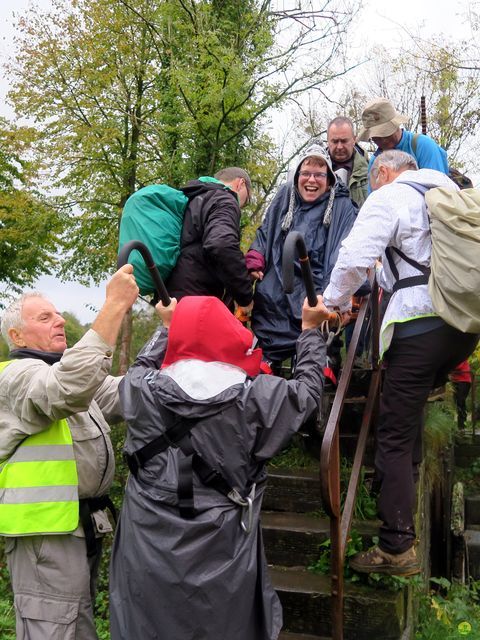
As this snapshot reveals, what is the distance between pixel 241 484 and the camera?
242 cm

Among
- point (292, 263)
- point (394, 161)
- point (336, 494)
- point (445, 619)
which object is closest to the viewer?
point (292, 263)

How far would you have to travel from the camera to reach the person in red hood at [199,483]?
2.32 metres

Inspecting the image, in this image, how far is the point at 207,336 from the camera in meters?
2.43

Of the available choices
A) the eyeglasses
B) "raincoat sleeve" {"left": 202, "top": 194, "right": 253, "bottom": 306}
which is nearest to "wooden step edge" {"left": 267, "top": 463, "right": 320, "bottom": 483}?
"raincoat sleeve" {"left": 202, "top": 194, "right": 253, "bottom": 306}

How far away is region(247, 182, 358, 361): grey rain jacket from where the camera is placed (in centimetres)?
397

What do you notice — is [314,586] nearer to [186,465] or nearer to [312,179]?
[186,465]

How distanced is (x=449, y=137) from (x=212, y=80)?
10.6m

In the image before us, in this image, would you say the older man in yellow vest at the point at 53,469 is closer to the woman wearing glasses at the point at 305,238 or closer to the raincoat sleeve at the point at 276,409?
the raincoat sleeve at the point at 276,409

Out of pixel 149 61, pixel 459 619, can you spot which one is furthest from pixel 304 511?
pixel 149 61

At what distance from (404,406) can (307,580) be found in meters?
1.16

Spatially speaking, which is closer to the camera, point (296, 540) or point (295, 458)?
point (296, 540)

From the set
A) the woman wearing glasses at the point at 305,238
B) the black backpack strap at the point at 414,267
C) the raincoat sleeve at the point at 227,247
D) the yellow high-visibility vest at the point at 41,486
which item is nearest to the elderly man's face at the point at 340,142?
the woman wearing glasses at the point at 305,238

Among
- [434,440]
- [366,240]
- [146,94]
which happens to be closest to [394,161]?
[366,240]

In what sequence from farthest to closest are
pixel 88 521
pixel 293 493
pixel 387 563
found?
pixel 293 493 < pixel 387 563 < pixel 88 521
